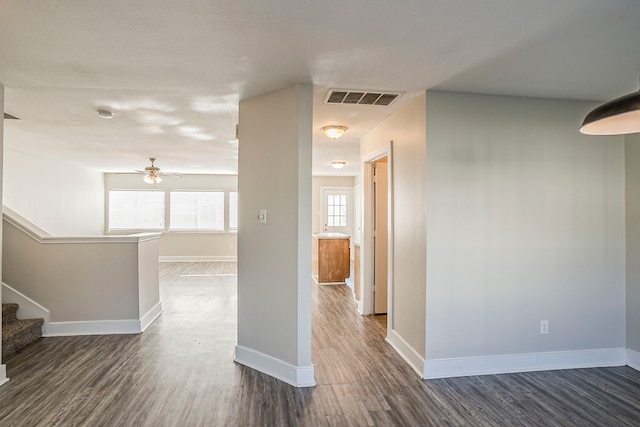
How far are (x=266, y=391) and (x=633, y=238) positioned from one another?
3490mm

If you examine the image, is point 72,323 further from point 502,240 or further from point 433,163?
point 502,240

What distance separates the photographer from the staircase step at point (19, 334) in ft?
10.9

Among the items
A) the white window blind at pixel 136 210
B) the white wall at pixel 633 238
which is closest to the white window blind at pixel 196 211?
the white window blind at pixel 136 210

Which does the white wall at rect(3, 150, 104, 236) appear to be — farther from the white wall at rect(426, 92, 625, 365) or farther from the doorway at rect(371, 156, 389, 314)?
the white wall at rect(426, 92, 625, 365)

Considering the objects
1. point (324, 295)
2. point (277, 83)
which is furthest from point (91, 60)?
point (324, 295)

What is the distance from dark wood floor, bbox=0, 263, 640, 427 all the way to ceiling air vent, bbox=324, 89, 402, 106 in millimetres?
2420

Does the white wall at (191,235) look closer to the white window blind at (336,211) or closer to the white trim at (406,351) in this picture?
the white window blind at (336,211)

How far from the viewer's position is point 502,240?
3059 mm

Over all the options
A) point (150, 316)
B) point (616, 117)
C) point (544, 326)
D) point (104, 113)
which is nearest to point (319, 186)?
point (150, 316)

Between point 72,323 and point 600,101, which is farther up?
point 600,101

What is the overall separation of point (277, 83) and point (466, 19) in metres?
1.46

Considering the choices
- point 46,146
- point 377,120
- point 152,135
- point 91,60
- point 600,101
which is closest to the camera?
point 91,60

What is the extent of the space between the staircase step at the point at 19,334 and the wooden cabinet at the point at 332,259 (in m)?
4.25

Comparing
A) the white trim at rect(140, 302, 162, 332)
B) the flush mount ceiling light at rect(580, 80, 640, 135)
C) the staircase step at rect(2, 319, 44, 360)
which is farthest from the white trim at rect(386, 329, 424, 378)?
the staircase step at rect(2, 319, 44, 360)
